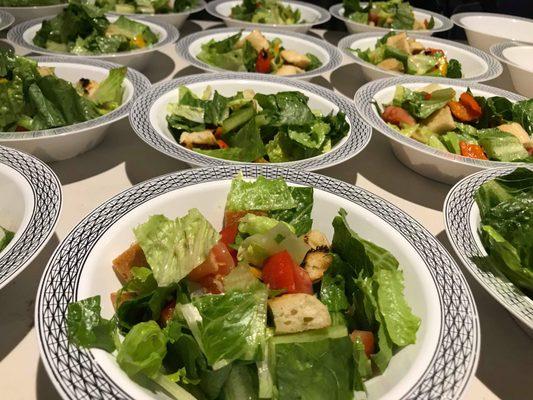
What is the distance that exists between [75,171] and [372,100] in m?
1.22

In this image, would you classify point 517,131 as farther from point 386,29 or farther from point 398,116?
point 386,29

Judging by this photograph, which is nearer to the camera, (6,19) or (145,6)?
(6,19)

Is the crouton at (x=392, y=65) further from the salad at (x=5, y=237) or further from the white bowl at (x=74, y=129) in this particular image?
the salad at (x=5, y=237)

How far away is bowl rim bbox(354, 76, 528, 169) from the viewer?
1601mm

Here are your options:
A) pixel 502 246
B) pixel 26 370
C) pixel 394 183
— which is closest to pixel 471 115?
pixel 394 183

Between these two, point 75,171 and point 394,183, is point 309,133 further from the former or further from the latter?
point 75,171

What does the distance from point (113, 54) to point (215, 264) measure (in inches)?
60.0

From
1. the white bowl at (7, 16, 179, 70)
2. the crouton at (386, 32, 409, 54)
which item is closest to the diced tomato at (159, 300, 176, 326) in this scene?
the white bowl at (7, 16, 179, 70)

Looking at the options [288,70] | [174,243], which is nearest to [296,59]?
[288,70]

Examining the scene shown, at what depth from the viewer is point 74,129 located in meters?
1.54

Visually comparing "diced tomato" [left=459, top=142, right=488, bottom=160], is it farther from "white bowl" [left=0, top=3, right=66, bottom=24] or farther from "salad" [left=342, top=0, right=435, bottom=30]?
"white bowl" [left=0, top=3, right=66, bottom=24]

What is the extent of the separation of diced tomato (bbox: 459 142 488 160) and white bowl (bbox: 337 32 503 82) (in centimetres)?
62

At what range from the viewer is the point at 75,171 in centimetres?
165

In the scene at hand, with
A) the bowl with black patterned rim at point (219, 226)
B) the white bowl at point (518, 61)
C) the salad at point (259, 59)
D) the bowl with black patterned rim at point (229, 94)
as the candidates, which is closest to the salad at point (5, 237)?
the bowl with black patterned rim at point (219, 226)
